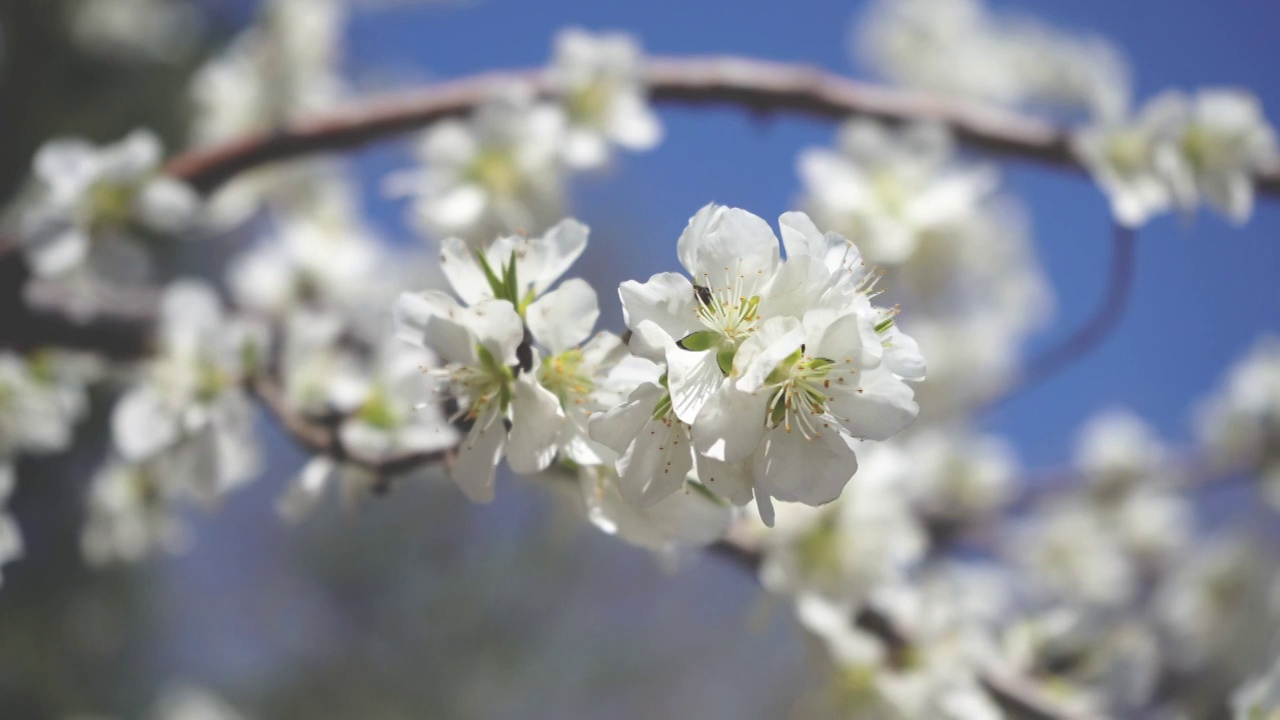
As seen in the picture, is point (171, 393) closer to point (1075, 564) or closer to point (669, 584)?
point (1075, 564)

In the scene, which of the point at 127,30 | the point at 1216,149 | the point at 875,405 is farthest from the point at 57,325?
the point at 127,30

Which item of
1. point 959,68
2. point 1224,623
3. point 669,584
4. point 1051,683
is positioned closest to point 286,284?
point 1051,683

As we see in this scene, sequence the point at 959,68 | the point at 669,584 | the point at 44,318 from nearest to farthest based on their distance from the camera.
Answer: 1. the point at 44,318
2. the point at 959,68
3. the point at 669,584

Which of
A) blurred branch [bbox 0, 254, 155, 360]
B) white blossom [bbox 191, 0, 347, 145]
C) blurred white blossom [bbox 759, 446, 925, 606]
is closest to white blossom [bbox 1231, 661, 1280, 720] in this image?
blurred white blossom [bbox 759, 446, 925, 606]

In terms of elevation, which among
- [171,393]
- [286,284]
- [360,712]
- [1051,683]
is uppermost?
[1051,683]

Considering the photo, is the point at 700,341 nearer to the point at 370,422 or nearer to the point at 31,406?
the point at 370,422

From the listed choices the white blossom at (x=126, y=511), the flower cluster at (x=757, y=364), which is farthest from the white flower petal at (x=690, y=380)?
the white blossom at (x=126, y=511)

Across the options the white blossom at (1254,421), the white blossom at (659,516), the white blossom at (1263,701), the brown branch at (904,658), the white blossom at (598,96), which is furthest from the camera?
the white blossom at (1254,421)

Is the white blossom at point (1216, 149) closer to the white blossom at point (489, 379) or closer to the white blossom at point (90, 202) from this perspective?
the white blossom at point (489, 379)
